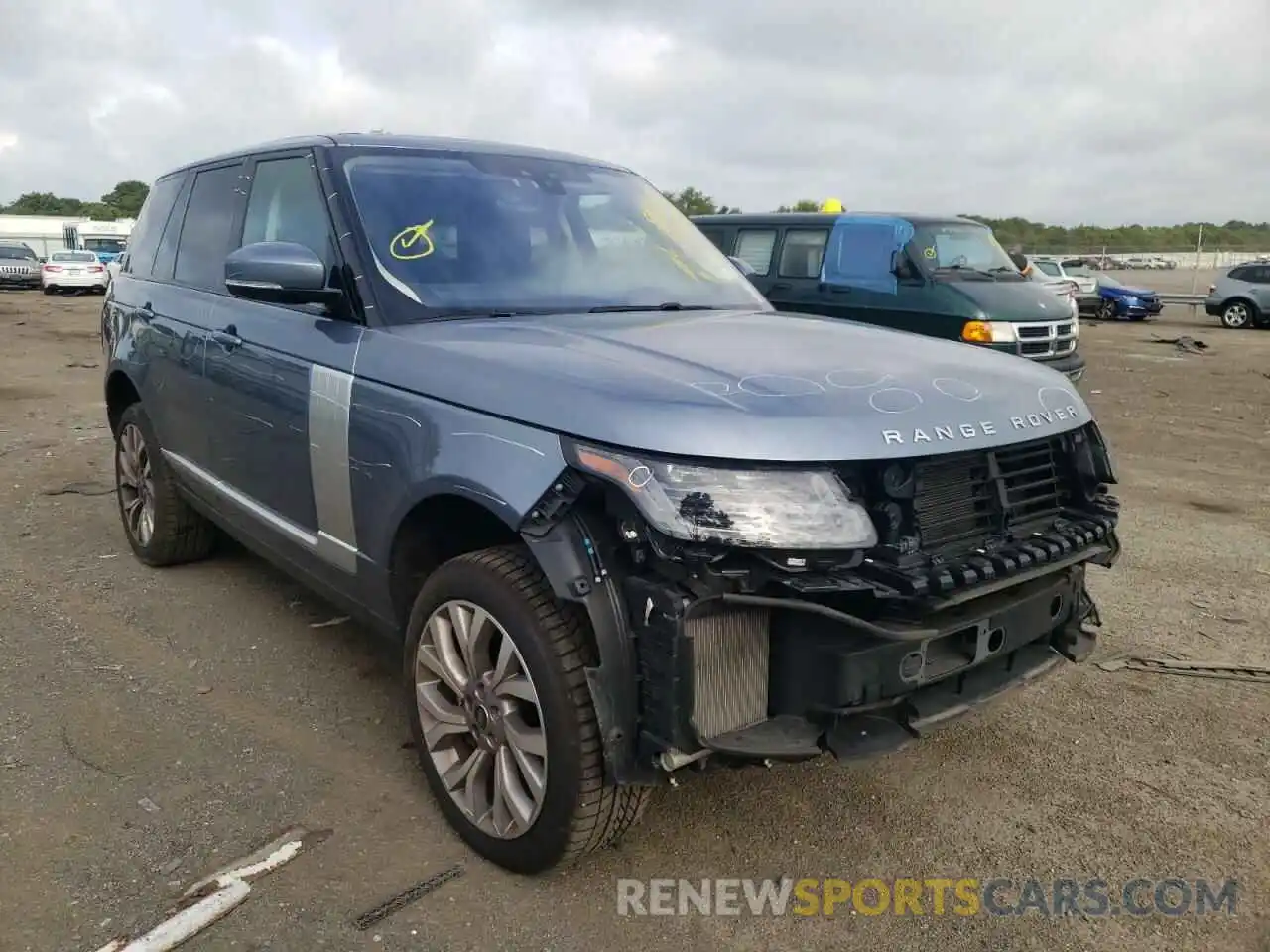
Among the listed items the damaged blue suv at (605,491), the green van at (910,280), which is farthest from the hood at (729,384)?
the green van at (910,280)

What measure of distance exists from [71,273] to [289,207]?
31250 mm

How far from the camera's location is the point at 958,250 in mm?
10266

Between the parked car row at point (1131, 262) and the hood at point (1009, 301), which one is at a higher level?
the parked car row at point (1131, 262)

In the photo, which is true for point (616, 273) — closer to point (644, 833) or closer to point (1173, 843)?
point (644, 833)

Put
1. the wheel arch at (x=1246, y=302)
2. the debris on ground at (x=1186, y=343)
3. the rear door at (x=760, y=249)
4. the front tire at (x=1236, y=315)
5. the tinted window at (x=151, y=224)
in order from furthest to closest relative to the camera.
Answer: the front tire at (x=1236, y=315) → the wheel arch at (x=1246, y=302) → the debris on ground at (x=1186, y=343) → the rear door at (x=760, y=249) → the tinted window at (x=151, y=224)

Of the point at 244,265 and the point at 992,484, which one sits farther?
the point at 244,265

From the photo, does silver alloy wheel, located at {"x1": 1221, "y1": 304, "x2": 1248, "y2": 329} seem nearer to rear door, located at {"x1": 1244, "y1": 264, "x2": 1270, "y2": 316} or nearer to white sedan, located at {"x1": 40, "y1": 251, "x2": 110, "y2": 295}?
rear door, located at {"x1": 1244, "y1": 264, "x2": 1270, "y2": 316}

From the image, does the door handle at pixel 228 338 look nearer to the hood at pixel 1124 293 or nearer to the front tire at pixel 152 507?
the front tire at pixel 152 507

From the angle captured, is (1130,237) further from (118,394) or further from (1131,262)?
(118,394)

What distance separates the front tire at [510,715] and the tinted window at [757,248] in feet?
27.0

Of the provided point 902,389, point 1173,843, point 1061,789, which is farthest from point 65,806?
point 1173,843

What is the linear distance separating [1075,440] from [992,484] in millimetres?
457

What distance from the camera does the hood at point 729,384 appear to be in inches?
89.9

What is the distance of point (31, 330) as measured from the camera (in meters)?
19.3
